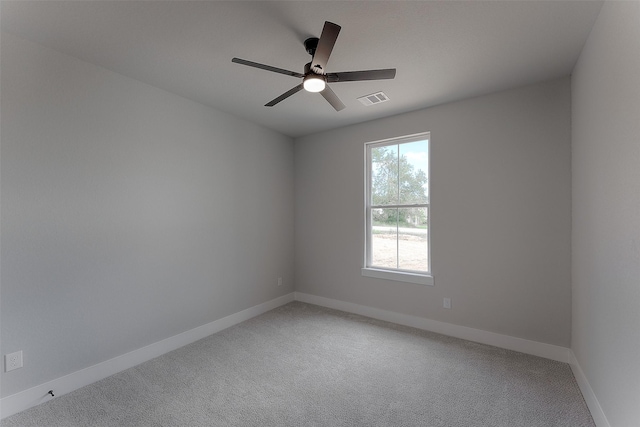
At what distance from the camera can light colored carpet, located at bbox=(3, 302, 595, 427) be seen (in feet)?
6.36

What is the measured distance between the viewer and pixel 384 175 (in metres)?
3.90

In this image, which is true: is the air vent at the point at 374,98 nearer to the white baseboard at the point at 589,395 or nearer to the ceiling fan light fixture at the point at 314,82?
the ceiling fan light fixture at the point at 314,82

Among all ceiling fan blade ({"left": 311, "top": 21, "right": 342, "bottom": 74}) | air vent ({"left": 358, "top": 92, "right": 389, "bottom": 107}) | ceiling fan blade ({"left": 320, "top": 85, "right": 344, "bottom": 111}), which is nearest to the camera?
ceiling fan blade ({"left": 311, "top": 21, "right": 342, "bottom": 74})

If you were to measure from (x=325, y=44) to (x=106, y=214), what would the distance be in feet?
7.56

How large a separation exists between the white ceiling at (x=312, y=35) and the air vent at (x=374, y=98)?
0.54 feet

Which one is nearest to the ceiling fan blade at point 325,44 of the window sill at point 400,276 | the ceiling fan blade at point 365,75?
the ceiling fan blade at point 365,75

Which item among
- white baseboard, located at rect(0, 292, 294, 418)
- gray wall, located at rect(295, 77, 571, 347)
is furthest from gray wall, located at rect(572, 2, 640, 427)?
white baseboard, located at rect(0, 292, 294, 418)

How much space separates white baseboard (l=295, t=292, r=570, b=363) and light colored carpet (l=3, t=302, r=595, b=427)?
96mm

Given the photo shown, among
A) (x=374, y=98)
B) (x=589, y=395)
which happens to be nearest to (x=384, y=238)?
(x=374, y=98)

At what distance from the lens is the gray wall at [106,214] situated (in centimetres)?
206

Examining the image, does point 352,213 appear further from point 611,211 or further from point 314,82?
point 611,211

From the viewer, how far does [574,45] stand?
84.3 inches

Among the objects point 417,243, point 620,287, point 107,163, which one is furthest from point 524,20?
point 107,163

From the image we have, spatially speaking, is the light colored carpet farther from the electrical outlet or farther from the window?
the window
